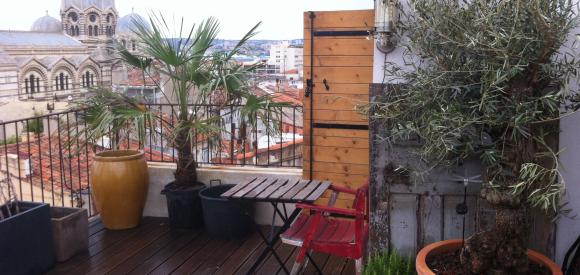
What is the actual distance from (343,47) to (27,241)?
2687mm

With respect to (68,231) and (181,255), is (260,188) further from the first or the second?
(68,231)

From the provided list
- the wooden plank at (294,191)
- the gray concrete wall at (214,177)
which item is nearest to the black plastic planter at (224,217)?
the gray concrete wall at (214,177)

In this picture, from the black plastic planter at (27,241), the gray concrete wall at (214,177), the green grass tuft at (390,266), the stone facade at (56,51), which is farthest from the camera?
the stone facade at (56,51)

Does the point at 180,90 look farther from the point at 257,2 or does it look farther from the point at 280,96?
the point at 257,2

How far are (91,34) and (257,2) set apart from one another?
6029 cm

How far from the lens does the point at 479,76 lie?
2.23 metres

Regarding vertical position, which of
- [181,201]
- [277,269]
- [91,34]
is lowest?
[277,269]

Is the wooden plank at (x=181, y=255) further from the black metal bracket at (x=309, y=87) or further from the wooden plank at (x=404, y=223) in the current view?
the wooden plank at (x=404, y=223)

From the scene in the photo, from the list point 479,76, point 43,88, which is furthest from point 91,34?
point 479,76

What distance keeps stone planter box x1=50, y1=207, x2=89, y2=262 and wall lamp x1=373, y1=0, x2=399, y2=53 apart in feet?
8.50

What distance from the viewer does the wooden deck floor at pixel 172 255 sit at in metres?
3.65

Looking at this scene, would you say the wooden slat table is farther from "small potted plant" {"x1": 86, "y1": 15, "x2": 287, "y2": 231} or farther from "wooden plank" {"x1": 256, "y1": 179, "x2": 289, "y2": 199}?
"small potted plant" {"x1": 86, "y1": 15, "x2": 287, "y2": 231}

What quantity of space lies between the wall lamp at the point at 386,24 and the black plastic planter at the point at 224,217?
6.28 feet

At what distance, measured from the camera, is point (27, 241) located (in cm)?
341
